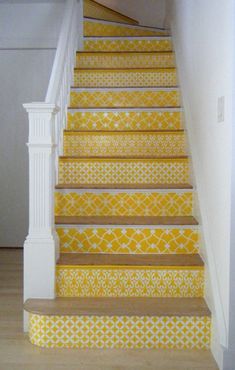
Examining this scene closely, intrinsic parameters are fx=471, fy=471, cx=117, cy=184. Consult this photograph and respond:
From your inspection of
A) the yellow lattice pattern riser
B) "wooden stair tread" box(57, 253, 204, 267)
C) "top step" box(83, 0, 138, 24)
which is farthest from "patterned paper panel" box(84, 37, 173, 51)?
"wooden stair tread" box(57, 253, 204, 267)

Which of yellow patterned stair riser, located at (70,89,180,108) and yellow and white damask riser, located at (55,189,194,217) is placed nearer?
yellow and white damask riser, located at (55,189,194,217)

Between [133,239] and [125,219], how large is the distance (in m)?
0.16

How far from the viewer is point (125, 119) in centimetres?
380

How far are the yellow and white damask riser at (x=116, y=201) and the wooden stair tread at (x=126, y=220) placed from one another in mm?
78

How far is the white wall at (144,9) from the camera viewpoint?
17.8ft

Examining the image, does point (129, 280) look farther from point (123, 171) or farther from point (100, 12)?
point (100, 12)

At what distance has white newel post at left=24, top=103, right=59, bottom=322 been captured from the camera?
8.69 feet

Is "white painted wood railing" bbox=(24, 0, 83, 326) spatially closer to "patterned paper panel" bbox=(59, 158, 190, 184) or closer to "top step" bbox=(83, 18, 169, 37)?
"patterned paper panel" bbox=(59, 158, 190, 184)

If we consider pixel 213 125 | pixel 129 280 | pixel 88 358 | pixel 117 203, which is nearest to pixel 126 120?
pixel 117 203

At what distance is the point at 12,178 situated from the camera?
16.7ft

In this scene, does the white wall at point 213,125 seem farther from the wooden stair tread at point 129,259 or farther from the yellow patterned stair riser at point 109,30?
the yellow patterned stair riser at point 109,30

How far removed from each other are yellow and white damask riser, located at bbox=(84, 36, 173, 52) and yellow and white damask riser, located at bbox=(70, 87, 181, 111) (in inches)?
32.5

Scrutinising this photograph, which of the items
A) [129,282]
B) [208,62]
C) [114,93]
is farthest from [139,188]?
[114,93]

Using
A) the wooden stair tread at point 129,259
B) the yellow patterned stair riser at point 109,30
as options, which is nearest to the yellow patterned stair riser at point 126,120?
the wooden stair tread at point 129,259
